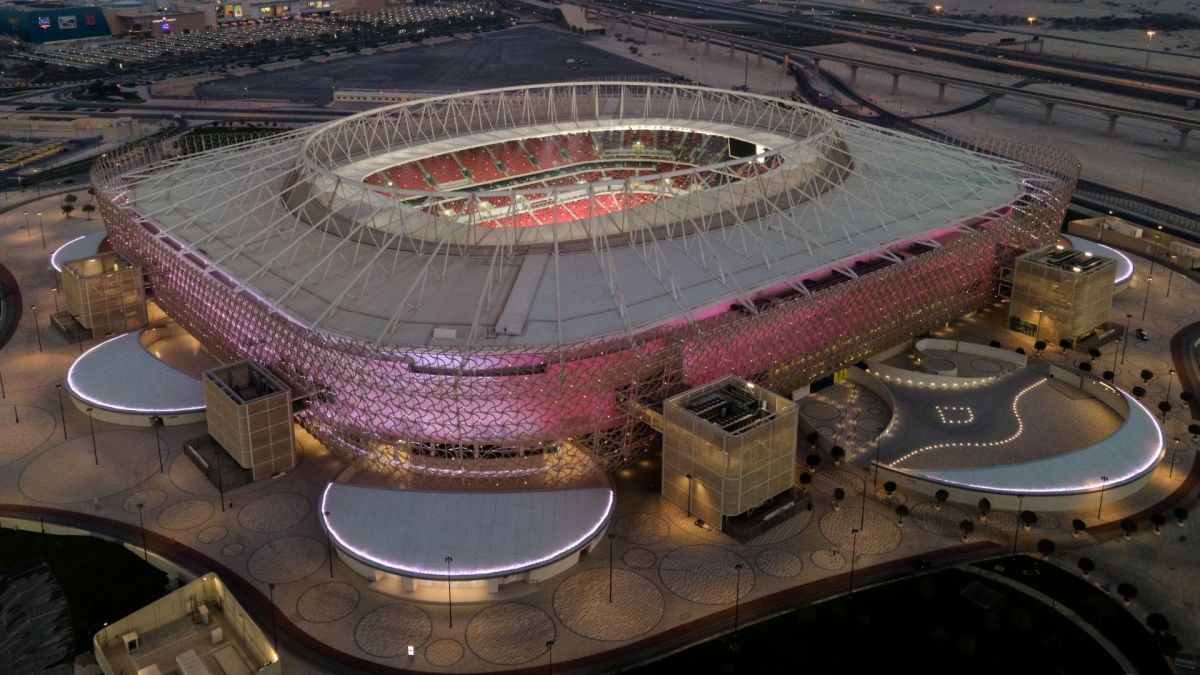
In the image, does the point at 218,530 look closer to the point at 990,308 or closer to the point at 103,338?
the point at 103,338

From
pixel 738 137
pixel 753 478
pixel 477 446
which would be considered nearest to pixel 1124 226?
pixel 738 137

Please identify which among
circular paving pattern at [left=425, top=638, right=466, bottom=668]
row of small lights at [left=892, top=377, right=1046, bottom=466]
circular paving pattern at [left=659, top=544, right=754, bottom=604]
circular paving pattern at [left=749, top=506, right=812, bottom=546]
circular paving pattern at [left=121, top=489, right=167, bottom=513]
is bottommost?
circular paving pattern at [left=425, top=638, right=466, bottom=668]

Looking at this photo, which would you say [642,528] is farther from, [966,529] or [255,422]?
[255,422]

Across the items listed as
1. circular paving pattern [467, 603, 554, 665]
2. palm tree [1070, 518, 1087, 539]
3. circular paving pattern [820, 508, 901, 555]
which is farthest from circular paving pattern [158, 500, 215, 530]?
palm tree [1070, 518, 1087, 539]

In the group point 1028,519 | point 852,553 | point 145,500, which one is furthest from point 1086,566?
point 145,500

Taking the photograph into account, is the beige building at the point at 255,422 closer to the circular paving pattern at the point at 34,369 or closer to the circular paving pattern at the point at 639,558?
the circular paving pattern at the point at 34,369

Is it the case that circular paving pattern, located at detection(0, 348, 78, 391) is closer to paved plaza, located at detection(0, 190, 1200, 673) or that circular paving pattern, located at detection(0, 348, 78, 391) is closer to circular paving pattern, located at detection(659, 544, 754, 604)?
paved plaza, located at detection(0, 190, 1200, 673)
